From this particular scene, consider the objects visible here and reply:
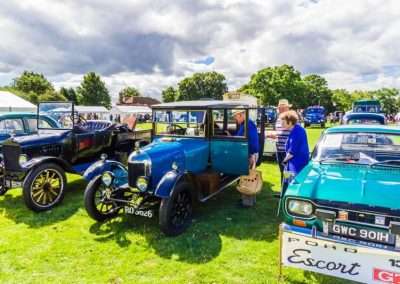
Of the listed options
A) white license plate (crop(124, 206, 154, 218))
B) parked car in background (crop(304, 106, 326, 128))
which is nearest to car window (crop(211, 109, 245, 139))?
white license plate (crop(124, 206, 154, 218))

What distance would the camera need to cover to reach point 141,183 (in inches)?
173

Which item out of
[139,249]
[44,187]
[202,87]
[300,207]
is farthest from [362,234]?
[202,87]

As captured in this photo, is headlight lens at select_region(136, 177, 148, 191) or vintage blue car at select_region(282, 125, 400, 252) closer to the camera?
vintage blue car at select_region(282, 125, 400, 252)

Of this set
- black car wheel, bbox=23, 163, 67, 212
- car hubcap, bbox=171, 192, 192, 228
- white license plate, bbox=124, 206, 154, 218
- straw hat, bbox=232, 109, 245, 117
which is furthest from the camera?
straw hat, bbox=232, 109, 245, 117

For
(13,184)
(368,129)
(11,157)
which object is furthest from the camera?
(11,157)

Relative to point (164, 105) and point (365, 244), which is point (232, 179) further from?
point (365, 244)

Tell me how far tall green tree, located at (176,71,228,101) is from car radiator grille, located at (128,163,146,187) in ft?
200

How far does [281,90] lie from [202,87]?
22130 mm

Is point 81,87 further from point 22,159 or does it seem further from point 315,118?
point 22,159

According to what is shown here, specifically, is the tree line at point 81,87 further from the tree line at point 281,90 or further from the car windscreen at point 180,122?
the car windscreen at point 180,122

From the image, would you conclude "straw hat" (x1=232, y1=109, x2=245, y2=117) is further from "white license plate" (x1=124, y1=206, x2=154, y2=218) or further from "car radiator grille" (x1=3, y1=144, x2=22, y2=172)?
"car radiator grille" (x1=3, y1=144, x2=22, y2=172)

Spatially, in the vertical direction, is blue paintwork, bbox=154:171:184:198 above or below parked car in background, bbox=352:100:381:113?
below

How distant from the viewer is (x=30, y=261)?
3908 mm

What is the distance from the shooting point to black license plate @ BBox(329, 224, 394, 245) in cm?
270
